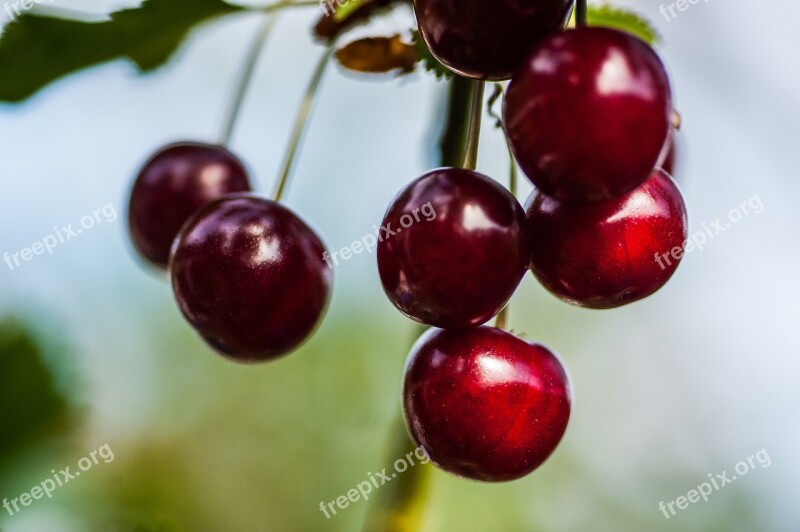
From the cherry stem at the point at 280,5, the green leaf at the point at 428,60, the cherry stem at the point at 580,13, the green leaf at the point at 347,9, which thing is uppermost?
the cherry stem at the point at 580,13

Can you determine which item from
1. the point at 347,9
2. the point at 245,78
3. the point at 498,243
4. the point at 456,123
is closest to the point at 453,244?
the point at 498,243

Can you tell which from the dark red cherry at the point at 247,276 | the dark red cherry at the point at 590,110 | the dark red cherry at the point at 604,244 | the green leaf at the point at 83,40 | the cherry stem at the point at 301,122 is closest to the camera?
the dark red cherry at the point at 590,110

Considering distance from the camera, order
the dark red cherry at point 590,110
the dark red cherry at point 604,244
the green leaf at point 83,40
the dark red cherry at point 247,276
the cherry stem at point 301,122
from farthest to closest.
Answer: the green leaf at point 83,40 → the cherry stem at point 301,122 → the dark red cherry at point 247,276 → the dark red cherry at point 604,244 → the dark red cherry at point 590,110

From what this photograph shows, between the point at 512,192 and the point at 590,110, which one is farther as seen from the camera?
the point at 512,192

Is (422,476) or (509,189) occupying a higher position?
(509,189)

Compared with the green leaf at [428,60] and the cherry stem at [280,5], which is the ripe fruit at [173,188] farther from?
the green leaf at [428,60]

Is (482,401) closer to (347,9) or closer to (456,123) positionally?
(456,123)

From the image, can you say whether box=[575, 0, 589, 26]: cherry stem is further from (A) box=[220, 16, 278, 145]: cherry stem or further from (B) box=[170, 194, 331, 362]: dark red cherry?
(A) box=[220, 16, 278, 145]: cherry stem

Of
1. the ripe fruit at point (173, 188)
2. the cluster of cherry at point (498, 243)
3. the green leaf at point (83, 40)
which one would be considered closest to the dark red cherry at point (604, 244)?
the cluster of cherry at point (498, 243)
